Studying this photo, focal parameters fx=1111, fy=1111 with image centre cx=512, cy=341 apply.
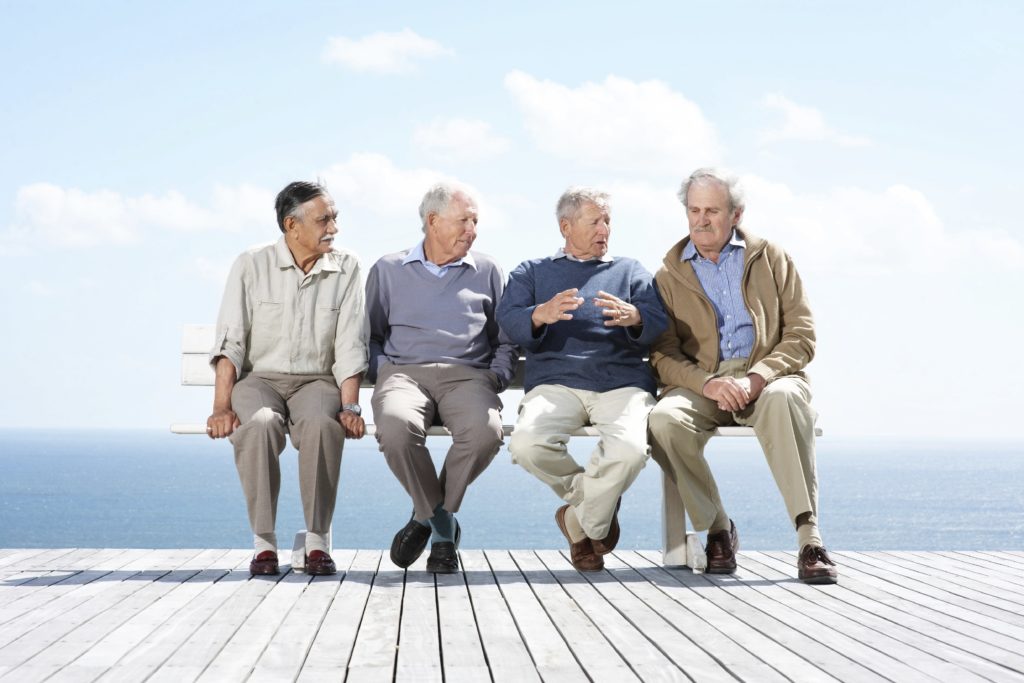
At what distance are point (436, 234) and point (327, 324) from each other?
1.82 feet

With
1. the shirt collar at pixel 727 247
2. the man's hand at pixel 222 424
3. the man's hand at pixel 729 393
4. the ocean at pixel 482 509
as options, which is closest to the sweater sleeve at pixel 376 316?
the man's hand at pixel 222 424

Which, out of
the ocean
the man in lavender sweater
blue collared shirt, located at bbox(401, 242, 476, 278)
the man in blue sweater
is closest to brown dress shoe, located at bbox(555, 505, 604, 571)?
the man in blue sweater

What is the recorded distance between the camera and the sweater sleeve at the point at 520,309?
414 cm

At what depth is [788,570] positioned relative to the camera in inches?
167

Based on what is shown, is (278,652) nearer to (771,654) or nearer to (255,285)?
(771,654)

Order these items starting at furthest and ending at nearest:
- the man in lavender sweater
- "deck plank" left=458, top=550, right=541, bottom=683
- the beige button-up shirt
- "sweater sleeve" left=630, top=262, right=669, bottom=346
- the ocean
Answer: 1. the ocean
2. the beige button-up shirt
3. "sweater sleeve" left=630, top=262, right=669, bottom=346
4. the man in lavender sweater
5. "deck plank" left=458, top=550, right=541, bottom=683

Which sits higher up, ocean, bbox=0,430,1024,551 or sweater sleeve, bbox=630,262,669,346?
sweater sleeve, bbox=630,262,669,346

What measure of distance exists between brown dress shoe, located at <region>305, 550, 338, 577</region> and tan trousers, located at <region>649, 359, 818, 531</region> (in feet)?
4.13

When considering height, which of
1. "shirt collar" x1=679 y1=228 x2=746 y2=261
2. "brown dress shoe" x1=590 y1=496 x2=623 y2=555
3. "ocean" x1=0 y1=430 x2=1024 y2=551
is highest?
"shirt collar" x1=679 y1=228 x2=746 y2=261

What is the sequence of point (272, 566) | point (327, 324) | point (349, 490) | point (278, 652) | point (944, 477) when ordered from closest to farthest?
point (278, 652) → point (272, 566) → point (327, 324) → point (349, 490) → point (944, 477)

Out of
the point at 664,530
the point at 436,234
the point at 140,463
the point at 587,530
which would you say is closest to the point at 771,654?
the point at 587,530

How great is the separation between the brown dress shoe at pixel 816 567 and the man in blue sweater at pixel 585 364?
670 mm

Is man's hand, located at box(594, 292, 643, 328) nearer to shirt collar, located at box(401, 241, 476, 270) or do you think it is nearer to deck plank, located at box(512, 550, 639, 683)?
shirt collar, located at box(401, 241, 476, 270)

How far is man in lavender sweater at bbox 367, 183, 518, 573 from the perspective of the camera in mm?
4051
